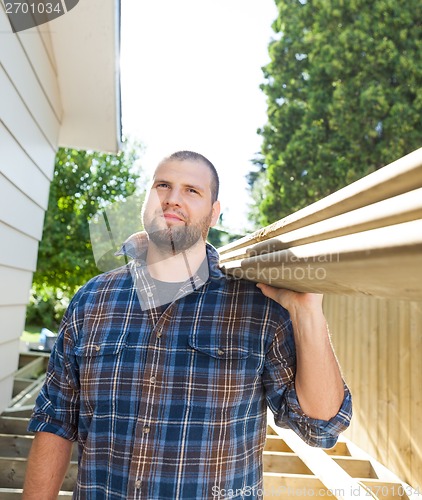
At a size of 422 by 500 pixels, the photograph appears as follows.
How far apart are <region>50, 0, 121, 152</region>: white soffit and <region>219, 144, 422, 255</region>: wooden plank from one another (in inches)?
98.2

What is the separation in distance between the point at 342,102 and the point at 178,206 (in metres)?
10.3

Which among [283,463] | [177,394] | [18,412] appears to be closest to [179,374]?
[177,394]

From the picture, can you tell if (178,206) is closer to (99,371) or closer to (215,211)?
(215,211)

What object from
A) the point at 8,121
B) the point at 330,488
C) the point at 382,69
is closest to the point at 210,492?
the point at 330,488

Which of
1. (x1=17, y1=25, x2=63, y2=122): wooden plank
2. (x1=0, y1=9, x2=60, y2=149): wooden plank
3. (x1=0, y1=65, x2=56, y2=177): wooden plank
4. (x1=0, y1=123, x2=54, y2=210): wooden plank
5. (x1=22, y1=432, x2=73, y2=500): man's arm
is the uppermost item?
(x1=17, y1=25, x2=63, y2=122): wooden plank

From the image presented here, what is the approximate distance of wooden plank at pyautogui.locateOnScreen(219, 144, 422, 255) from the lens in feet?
2.03

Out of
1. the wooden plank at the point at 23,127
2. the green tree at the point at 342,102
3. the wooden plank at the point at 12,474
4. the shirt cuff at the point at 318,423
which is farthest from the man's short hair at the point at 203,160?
the green tree at the point at 342,102

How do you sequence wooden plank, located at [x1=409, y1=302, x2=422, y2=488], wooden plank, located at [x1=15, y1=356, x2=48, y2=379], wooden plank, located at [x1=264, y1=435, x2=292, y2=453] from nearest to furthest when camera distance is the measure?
wooden plank, located at [x1=409, y1=302, x2=422, y2=488]
wooden plank, located at [x1=264, y1=435, x2=292, y2=453]
wooden plank, located at [x1=15, y1=356, x2=48, y2=379]

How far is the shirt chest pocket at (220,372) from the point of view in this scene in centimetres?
143

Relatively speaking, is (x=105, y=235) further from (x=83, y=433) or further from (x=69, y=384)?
(x=83, y=433)

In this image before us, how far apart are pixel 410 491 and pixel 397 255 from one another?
3.15m

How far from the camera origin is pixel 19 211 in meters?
3.14

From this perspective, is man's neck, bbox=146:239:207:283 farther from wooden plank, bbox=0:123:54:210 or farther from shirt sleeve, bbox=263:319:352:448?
wooden plank, bbox=0:123:54:210

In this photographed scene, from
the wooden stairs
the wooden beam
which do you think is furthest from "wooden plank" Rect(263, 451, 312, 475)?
the wooden beam
